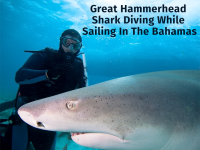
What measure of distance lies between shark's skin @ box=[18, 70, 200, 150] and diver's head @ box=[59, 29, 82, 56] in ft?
7.83

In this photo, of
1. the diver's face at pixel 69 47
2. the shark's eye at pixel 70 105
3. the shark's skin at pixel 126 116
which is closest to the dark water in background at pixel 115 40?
the diver's face at pixel 69 47

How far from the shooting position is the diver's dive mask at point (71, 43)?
3328 millimetres

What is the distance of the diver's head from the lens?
332 centimetres

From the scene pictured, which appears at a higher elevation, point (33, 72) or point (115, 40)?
point (115, 40)

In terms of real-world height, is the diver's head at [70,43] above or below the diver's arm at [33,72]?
above

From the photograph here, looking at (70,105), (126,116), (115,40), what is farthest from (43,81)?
(115,40)

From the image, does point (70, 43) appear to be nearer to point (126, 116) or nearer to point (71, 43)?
point (71, 43)

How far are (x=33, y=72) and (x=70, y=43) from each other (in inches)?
55.8

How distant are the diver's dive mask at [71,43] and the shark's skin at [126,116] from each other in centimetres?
254

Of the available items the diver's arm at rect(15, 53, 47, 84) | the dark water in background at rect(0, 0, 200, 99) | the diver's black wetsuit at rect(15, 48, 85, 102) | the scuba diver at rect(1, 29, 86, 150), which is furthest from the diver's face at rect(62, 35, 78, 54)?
the dark water in background at rect(0, 0, 200, 99)

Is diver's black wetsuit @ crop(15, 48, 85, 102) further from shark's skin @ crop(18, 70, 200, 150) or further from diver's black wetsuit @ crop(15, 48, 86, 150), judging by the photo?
shark's skin @ crop(18, 70, 200, 150)

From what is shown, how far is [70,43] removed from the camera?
3.40 meters

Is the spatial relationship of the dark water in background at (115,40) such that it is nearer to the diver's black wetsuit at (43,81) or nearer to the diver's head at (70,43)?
the diver's head at (70,43)

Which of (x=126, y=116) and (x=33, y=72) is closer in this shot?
(x=126, y=116)
